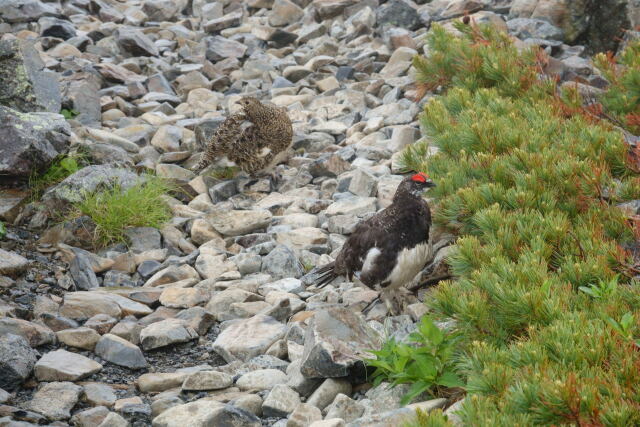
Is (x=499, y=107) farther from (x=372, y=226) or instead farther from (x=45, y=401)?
(x=45, y=401)

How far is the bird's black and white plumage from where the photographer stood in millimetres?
4602

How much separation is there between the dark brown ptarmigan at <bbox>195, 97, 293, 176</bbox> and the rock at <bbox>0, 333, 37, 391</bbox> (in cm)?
341

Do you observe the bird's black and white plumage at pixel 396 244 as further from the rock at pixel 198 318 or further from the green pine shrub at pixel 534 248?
the rock at pixel 198 318

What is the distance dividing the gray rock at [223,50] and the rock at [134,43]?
2.73ft

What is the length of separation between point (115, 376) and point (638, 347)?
2.98 m

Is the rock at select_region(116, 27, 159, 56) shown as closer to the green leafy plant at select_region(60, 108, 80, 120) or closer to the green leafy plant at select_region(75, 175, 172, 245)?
the green leafy plant at select_region(60, 108, 80, 120)

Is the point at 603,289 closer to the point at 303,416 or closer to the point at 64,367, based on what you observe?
the point at 303,416

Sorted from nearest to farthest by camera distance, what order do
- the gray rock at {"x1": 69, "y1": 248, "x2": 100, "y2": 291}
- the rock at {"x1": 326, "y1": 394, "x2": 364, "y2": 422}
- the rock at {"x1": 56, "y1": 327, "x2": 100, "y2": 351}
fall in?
the rock at {"x1": 326, "y1": 394, "x2": 364, "y2": 422} → the rock at {"x1": 56, "y1": 327, "x2": 100, "y2": 351} → the gray rock at {"x1": 69, "y1": 248, "x2": 100, "y2": 291}

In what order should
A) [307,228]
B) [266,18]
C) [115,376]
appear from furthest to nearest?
[266,18] < [307,228] < [115,376]

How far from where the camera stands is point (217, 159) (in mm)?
7551

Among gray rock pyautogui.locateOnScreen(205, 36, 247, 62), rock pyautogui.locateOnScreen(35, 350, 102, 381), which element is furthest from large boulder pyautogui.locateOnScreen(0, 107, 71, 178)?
gray rock pyautogui.locateOnScreen(205, 36, 247, 62)

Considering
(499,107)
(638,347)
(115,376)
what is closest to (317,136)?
(499,107)

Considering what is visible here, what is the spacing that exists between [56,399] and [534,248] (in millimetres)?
2644

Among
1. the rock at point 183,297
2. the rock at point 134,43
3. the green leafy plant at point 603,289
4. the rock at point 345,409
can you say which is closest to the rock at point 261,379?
the rock at point 345,409
